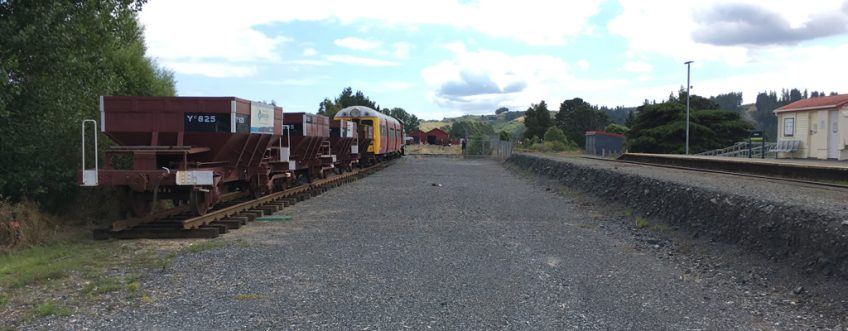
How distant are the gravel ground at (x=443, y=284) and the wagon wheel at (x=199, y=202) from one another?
91 centimetres

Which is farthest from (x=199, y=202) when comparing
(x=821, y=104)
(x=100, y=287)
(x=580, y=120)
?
(x=580, y=120)

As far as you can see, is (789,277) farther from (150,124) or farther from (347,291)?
(150,124)

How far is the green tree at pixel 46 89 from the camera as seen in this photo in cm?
921

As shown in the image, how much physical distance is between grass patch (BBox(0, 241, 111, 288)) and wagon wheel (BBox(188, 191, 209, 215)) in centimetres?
163

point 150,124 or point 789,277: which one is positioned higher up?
point 150,124

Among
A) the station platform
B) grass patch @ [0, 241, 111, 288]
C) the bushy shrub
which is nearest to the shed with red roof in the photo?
the station platform

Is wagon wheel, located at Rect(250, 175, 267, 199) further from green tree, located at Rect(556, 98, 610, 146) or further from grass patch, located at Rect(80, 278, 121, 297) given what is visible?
green tree, located at Rect(556, 98, 610, 146)

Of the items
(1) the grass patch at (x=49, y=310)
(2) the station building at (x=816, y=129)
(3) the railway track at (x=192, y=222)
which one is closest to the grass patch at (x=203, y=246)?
(3) the railway track at (x=192, y=222)

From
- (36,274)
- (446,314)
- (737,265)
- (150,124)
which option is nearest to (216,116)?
(150,124)

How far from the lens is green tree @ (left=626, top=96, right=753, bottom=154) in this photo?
1879 inches

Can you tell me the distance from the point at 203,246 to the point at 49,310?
128 inches

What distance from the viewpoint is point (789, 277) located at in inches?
241

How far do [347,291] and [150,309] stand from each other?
70.2 inches

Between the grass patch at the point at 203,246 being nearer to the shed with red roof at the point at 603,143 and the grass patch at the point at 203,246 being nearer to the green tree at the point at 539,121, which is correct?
the shed with red roof at the point at 603,143
